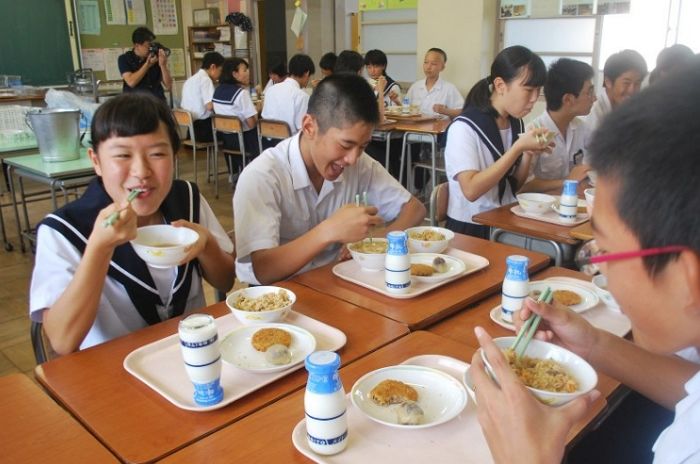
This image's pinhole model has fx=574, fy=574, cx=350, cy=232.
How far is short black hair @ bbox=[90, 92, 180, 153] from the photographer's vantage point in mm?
1480

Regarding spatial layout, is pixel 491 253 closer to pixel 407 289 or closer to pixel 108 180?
pixel 407 289

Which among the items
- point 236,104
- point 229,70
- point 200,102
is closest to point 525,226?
point 236,104

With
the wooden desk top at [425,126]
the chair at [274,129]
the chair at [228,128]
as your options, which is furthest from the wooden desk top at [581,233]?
the chair at [228,128]

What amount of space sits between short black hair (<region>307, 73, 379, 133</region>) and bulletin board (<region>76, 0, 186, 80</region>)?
6.87 metres

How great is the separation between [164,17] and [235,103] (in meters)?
3.57

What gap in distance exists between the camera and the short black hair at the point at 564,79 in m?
2.99

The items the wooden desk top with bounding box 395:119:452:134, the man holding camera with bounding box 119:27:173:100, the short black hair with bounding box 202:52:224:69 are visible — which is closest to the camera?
the wooden desk top with bounding box 395:119:452:134

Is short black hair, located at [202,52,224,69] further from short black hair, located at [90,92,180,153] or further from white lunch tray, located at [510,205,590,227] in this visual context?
short black hair, located at [90,92,180,153]

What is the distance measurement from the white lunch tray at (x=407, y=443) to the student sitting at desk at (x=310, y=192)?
76 centimetres

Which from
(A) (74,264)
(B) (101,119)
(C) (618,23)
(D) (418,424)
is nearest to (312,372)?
(D) (418,424)

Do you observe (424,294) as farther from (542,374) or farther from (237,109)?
(237,109)

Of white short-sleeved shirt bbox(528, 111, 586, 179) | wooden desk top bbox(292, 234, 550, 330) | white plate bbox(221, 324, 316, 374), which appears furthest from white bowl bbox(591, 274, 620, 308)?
white short-sleeved shirt bbox(528, 111, 586, 179)

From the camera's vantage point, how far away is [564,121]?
312 centimetres

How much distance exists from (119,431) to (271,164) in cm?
116
